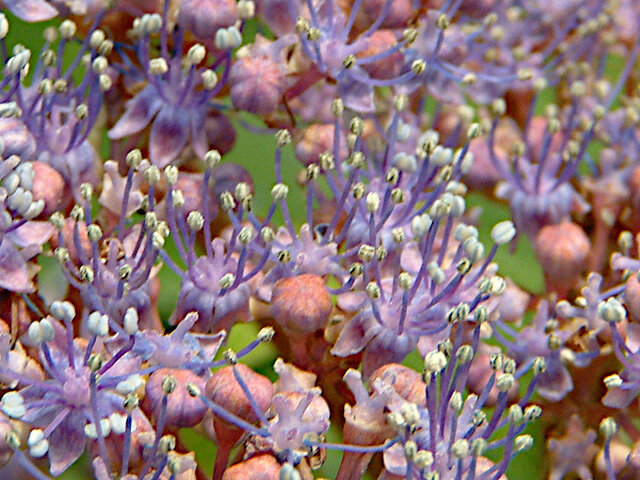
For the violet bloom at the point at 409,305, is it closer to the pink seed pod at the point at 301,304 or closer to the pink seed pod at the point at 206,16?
the pink seed pod at the point at 301,304

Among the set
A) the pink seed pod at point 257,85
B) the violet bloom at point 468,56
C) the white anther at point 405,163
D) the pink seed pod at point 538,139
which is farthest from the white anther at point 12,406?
the pink seed pod at point 538,139

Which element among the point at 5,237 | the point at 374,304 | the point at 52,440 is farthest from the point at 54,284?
the point at 374,304

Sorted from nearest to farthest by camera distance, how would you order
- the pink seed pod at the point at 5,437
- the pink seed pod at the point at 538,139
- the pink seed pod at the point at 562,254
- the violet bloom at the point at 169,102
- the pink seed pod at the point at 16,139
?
the pink seed pod at the point at 5,437 < the pink seed pod at the point at 16,139 < the violet bloom at the point at 169,102 < the pink seed pod at the point at 562,254 < the pink seed pod at the point at 538,139

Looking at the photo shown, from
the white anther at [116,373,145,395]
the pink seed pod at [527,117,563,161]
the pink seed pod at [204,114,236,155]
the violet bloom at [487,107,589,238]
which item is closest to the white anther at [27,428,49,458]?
the white anther at [116,373,145,395]

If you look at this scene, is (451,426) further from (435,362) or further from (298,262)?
(298,262)

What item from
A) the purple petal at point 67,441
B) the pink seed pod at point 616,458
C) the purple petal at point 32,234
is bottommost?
the pink seed pod at point 616,458

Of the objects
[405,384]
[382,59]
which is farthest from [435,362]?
[382,59]

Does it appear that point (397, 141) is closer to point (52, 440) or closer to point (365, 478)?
point (365, 478)
